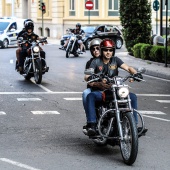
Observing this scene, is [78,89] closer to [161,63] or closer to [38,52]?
[38,52]

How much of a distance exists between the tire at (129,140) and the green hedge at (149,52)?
18.4 metres

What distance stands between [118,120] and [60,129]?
289cm

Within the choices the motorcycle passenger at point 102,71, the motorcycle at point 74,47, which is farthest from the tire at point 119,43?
the motorcycle passenger at point 102,71

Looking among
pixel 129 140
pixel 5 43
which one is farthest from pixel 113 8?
pixel 129 140

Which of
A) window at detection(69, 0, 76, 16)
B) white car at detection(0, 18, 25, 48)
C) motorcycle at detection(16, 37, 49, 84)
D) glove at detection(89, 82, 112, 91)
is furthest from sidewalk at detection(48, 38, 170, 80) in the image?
window at detection(69, 0, 76, 16)

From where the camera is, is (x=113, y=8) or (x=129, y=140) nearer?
(x=129, y=140)

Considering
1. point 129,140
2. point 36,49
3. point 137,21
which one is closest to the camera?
point 129,140

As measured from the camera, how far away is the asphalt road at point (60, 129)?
9.34 m

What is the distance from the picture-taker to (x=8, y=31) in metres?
44.0

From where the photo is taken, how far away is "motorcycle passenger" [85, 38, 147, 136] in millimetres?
9906

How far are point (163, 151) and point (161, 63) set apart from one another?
1792cm

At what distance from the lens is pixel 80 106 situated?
1516cm

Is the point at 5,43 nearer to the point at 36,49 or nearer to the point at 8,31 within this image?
the point at 8,31

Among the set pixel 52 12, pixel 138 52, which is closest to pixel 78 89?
pixel 138 52
